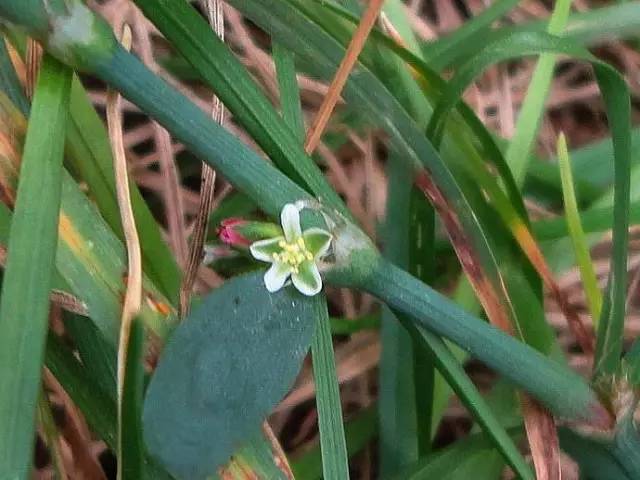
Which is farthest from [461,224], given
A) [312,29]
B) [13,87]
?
[13,87]

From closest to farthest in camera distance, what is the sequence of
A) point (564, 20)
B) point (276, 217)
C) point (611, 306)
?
point (276, 217)
point (611, 306)
point (564, 20)

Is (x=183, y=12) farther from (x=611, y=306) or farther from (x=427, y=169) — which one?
(x=611, y=306)

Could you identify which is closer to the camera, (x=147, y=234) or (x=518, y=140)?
(x=147, y=234)

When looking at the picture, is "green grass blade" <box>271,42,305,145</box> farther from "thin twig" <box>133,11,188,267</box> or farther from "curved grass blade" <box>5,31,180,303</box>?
"thin twig" <box>133,11,188,267</box>

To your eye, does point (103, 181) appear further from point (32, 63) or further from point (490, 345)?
point (490, 345)

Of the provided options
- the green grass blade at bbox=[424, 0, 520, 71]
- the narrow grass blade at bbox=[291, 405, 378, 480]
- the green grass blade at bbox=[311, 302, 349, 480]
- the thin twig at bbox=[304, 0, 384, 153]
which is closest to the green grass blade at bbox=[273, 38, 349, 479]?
the green grass blade at bbox=[311, 302, 349, 480]

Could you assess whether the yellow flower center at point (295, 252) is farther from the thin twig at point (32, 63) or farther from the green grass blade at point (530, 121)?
the green grass blade at point (530, 121)

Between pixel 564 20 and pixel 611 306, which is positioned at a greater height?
pixel 564 20
